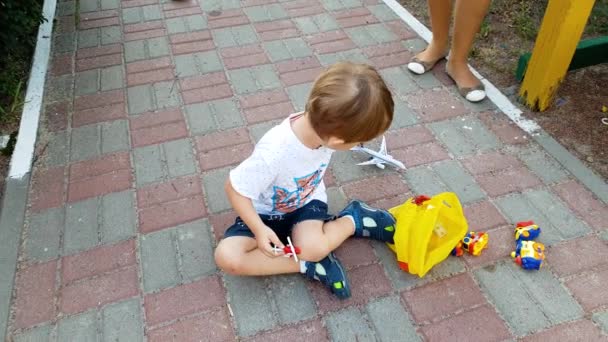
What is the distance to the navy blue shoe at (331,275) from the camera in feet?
6.35

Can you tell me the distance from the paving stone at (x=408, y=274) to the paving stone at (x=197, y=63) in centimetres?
184

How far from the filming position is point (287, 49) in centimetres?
351

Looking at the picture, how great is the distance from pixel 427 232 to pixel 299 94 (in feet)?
4.76

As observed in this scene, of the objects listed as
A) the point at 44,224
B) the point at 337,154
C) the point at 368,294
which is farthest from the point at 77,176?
the point at 368,294

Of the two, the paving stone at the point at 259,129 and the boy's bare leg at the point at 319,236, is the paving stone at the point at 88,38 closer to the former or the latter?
the paving stone at the point at 259,129

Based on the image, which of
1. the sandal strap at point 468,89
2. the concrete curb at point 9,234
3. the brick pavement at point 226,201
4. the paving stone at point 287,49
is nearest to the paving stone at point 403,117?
the brick pavement at point 226,201

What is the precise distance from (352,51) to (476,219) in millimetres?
1680

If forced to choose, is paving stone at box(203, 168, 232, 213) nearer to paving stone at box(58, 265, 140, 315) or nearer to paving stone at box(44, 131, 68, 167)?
paving stone at box(58, 265, 140, 315)

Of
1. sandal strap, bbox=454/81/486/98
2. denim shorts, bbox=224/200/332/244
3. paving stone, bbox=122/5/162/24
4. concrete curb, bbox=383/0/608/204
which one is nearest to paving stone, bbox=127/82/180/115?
paving stone, bbox=122/5/162/24

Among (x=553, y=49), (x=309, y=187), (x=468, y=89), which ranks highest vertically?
(x=553, y=49)

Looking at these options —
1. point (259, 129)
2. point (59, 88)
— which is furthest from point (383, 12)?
point (59, 88)

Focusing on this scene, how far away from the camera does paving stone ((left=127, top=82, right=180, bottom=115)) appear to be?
2.99 m

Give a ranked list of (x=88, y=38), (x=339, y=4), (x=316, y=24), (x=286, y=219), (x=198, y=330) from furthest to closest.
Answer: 1. (x=339, y=4)
2. (x=316, y=24)
3. (x=88, y=38)
4. (x=286, y=219)
5. (x=198, y=330)

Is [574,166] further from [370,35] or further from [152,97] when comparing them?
[152,97]
